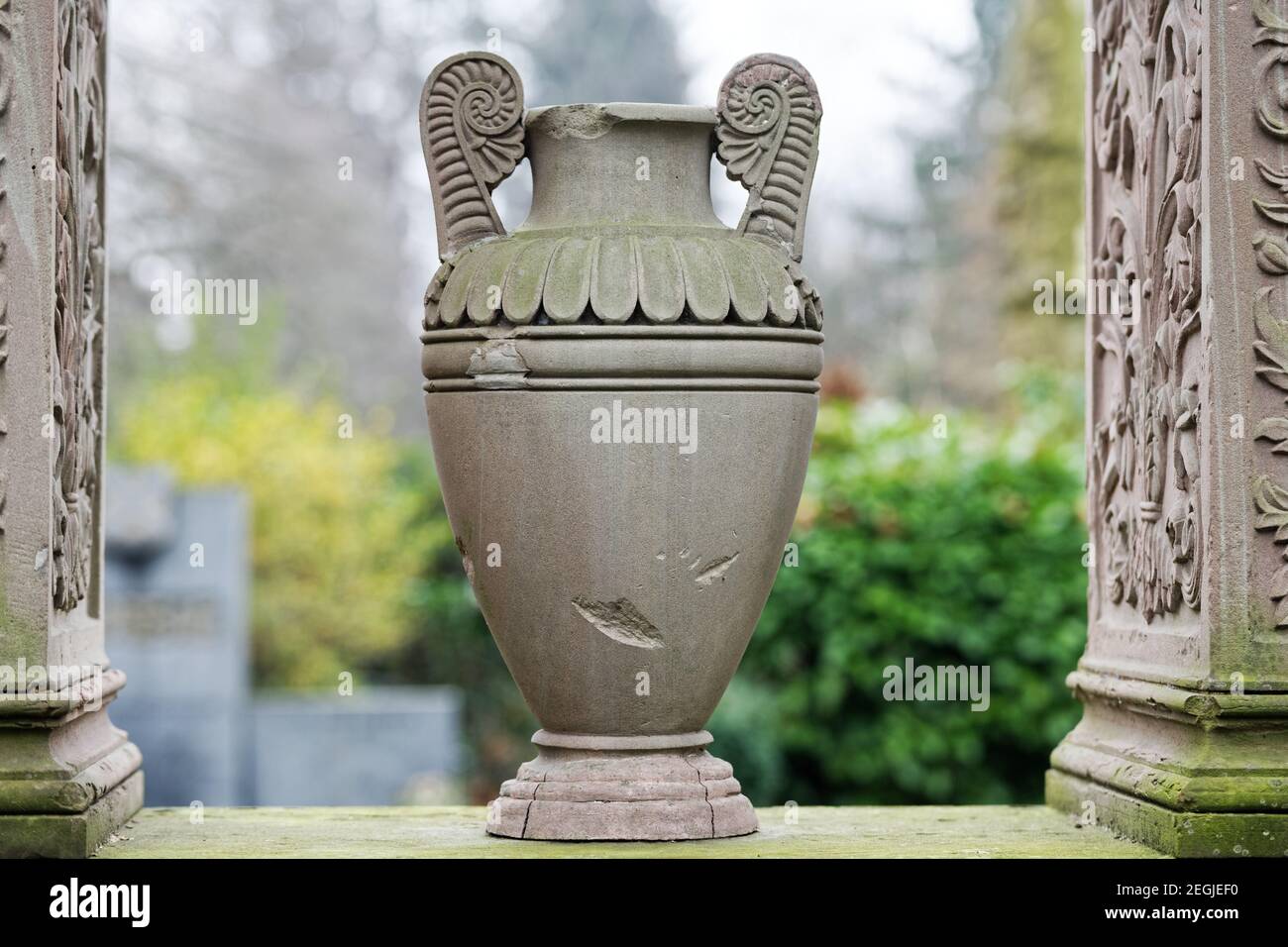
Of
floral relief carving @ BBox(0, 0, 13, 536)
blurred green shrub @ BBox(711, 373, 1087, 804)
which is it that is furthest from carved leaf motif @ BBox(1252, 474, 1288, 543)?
blurred green shrub @ BBox(711, 373, 1087, 804)

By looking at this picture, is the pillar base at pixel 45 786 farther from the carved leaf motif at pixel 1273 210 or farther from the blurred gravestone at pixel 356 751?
the blurred gravestone at pixel 356 751

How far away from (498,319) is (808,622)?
13.2 ft

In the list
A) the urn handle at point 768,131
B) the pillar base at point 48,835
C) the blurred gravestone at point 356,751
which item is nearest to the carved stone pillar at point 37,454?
the pillar base at point 48,835

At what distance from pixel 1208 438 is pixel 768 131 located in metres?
1.32

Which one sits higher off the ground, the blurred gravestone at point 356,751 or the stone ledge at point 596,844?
the stone ledge at point 596,844

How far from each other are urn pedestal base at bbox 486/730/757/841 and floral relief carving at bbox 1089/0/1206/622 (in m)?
1.22

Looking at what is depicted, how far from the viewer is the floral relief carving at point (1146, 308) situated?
3855 mm

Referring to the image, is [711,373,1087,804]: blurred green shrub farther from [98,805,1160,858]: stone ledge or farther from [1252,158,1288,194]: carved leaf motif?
[1252,158,1288,194]: carved leaf motif

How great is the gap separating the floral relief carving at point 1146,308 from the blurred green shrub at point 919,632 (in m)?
2.81

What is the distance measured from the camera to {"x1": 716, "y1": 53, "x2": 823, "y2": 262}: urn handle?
4086mm

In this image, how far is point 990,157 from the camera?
20.4 meters
